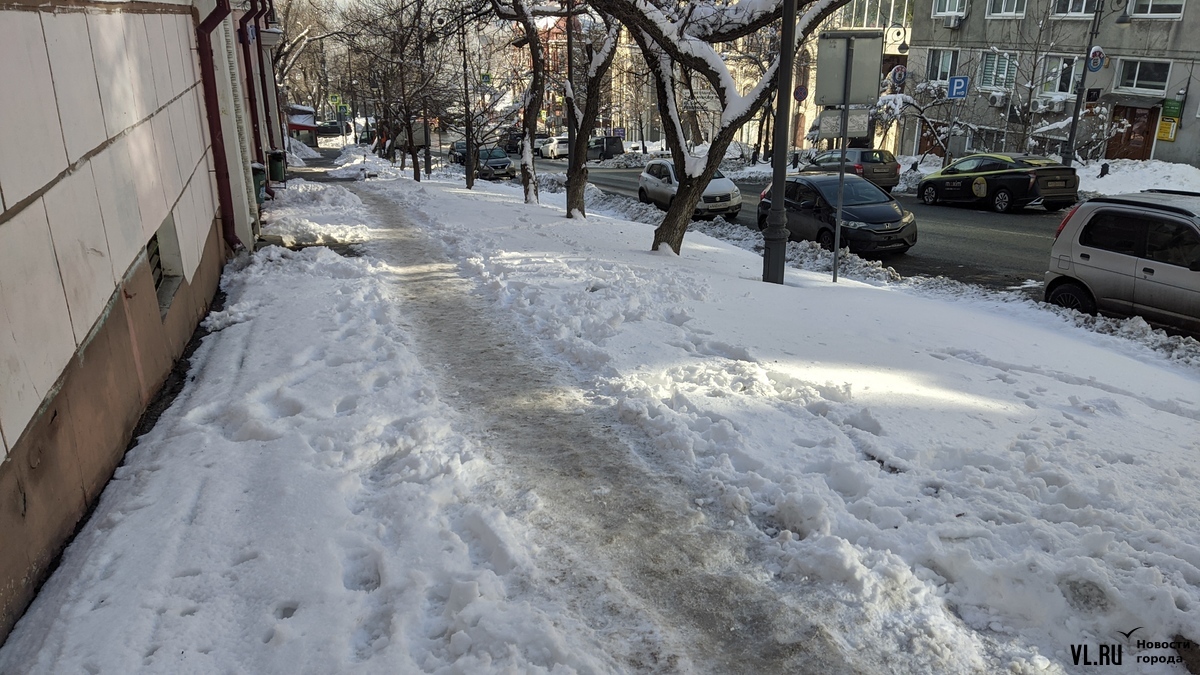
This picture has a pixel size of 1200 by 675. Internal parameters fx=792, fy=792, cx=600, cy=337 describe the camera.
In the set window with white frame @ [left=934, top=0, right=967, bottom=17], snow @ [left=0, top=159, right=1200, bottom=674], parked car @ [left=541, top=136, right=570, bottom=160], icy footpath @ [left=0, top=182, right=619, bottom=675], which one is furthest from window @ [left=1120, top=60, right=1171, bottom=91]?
icy footpath @ [left=0, top=182, right=619, bottom=675]

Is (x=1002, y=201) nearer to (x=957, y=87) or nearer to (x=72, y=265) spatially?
(x=957, y=87)

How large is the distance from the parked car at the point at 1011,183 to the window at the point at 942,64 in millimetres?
19130

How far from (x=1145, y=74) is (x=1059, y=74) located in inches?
157

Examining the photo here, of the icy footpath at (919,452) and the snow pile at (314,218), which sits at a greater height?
the snow pile at (314,218)

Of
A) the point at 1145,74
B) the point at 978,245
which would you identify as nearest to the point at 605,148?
the point at 1145,74

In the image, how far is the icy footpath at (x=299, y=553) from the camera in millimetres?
3193

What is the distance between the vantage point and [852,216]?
15.3 m

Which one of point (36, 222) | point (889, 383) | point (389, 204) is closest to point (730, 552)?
point (889, 383)

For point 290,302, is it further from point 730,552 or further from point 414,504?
point 730,552

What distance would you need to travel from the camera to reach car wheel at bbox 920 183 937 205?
2319 centimetres

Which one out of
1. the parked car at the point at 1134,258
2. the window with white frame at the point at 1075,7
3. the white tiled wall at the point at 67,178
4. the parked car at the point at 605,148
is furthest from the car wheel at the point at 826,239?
the parked car at the point at 605,148

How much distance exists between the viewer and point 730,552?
13.1 ft

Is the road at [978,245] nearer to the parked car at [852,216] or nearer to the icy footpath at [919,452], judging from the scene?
the parked car at [852,216]

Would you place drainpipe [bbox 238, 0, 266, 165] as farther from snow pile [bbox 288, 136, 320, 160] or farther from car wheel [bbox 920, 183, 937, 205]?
snow pile [bbox 288, 136, 320, 160]
